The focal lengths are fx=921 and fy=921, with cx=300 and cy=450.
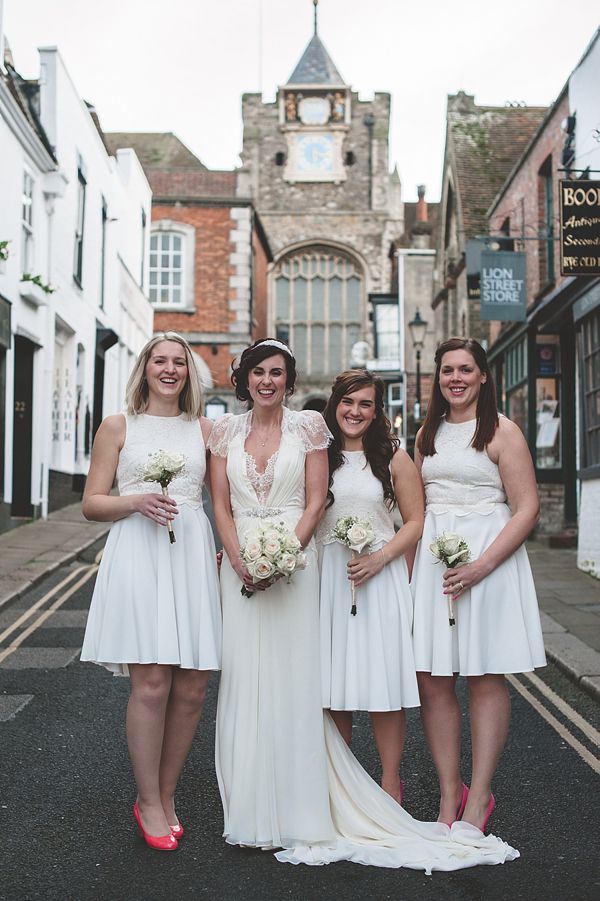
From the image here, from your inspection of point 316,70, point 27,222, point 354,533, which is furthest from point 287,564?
point 316,70

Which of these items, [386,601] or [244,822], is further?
[386,601]

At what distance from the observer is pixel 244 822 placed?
144 inches

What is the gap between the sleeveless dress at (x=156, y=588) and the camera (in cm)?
375

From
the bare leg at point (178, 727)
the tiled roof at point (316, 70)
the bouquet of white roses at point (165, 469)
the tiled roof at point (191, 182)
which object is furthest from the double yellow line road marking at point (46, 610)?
the tiled roof at point (316, 70)

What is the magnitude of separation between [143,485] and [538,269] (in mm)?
12831

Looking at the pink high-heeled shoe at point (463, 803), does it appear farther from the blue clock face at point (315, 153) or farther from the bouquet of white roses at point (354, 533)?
the blue clock face at point (315, 153)

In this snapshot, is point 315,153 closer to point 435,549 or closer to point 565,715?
point 565,715

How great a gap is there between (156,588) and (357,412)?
1152 mm

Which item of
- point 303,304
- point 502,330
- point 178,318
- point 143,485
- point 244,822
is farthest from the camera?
point 303,304

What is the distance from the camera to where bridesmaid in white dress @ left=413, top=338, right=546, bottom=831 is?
12.6 ft

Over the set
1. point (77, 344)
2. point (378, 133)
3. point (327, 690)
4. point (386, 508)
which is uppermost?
point (378, 133)

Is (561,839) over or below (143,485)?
below

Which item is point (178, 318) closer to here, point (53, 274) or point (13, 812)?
point (53, 274)

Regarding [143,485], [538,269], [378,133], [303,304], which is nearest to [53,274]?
[538,269]
